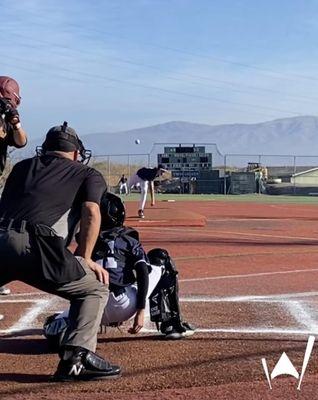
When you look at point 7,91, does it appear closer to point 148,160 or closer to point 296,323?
point 296,323

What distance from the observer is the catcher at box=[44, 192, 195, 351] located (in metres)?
6.74

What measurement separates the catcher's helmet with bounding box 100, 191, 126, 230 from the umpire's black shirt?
85 cm

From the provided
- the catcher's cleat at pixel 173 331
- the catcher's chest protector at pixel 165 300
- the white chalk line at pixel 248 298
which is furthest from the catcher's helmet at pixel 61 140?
the white chalk line at pixel 248 298

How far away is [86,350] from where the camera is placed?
19.3 ft

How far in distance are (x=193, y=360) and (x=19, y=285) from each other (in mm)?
4838

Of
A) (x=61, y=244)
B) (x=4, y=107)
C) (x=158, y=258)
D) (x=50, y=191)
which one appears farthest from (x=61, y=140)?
(x=158, y=258)

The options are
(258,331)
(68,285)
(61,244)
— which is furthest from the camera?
(258,331)

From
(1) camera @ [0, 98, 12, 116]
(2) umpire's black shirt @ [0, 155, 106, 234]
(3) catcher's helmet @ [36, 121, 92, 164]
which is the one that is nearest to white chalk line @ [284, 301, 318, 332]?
(2) umpire's black shirt @ [0, 155, 106, 234]

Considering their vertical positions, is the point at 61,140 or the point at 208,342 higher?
the point at 61,140

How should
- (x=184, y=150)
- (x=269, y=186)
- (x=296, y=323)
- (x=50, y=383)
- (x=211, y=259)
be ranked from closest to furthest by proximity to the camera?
1. (x=50, y=383)
2. (x=296, y=323)
3. (x=211, y=259)
4. (x=269, y=186)
5. (x=184, y=150)

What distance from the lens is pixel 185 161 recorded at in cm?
6372

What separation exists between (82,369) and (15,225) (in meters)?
1.13

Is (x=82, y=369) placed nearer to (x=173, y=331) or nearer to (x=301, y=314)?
(x=173, y=331)

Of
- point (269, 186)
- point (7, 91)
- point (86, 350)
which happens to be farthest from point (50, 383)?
point (269, 186)
